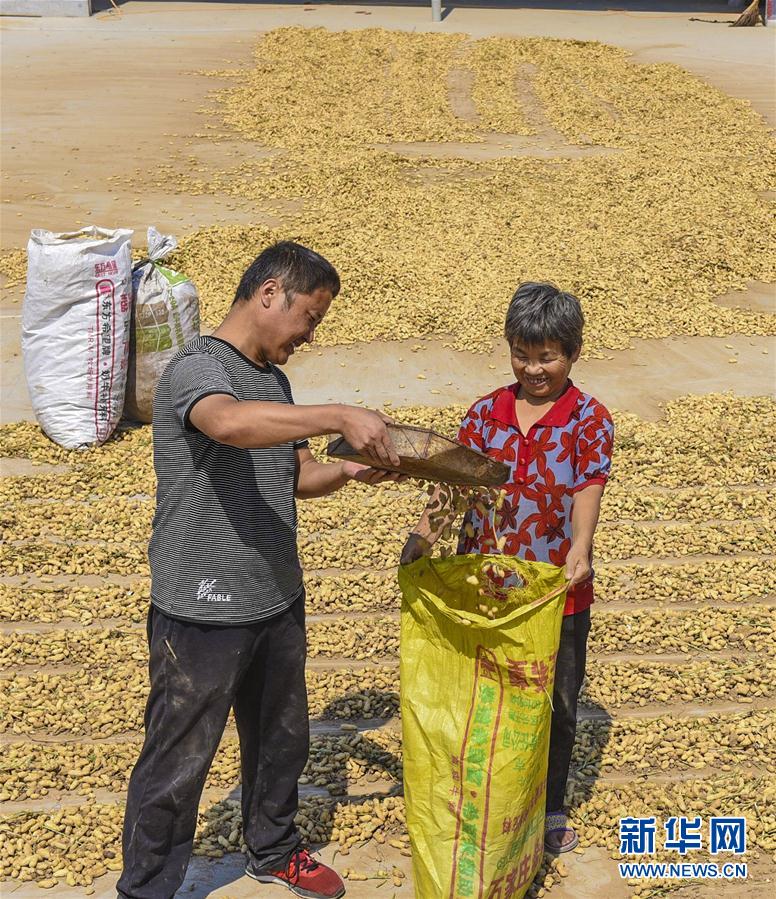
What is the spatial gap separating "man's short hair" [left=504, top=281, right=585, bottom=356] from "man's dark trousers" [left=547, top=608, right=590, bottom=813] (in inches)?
35.0

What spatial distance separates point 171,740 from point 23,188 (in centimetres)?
1016

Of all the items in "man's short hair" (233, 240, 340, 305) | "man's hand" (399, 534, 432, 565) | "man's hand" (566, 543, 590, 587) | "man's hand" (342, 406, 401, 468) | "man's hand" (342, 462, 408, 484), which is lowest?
"man's hand" (399, 534, 432, 565)

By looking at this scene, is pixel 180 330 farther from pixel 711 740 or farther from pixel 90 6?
pixel 90 6

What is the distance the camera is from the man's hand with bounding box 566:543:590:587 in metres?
3.36

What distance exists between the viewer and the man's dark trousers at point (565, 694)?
11.8 feet

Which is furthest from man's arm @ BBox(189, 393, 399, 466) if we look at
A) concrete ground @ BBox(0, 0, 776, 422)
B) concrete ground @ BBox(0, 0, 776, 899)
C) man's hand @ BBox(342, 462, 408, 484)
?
concrete ground @ BBox(0, 0, 776, 422)

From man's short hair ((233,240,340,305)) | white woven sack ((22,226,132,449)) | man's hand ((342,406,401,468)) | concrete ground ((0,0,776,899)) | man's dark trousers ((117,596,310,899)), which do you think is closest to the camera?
man's hand ((342,406,401,468))

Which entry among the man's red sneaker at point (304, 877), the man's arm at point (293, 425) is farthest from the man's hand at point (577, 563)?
the man's red sneaker at point (304, 877)

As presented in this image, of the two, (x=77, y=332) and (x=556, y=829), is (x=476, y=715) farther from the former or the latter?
(x=77, y=332)

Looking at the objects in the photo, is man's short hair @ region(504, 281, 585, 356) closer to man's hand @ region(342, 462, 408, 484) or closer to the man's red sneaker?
man's hand @ region(342, 462, 408, 484)

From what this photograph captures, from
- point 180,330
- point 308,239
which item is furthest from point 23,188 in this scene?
point 180,330

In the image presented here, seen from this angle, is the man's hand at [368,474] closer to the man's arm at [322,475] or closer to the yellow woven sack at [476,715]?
the man's arm at [322,475]

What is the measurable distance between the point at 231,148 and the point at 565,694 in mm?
10729

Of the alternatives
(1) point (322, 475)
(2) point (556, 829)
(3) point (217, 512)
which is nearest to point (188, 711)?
(3) point (217, 512)
